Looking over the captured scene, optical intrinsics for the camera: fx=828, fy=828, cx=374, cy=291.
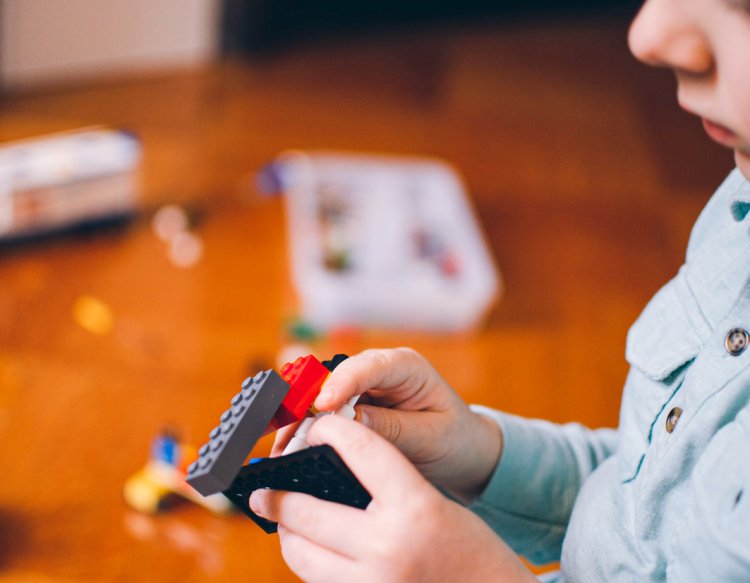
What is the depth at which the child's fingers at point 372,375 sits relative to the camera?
0.48m

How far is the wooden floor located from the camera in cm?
95

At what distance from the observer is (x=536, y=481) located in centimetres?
61

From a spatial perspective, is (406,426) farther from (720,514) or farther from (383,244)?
(383,244)

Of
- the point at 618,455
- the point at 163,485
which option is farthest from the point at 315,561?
the point at 163,485

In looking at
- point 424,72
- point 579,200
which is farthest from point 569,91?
point 579,200

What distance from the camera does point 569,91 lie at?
6.67 feet

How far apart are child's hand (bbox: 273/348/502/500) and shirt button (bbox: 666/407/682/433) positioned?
0.45 ft

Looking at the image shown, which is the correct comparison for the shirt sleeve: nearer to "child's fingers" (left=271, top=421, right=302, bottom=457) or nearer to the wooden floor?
"child's fingers" (left=271, top=421, right=302, bottom=457)

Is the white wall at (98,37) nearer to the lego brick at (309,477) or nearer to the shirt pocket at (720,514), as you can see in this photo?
the lego brick at (309,477)

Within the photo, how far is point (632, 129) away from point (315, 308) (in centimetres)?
102

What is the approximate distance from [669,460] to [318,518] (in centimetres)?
21

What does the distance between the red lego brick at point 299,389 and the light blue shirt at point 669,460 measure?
0.17 m

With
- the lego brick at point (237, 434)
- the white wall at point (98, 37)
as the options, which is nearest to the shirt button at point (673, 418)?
the lego brick at point (237, 434)

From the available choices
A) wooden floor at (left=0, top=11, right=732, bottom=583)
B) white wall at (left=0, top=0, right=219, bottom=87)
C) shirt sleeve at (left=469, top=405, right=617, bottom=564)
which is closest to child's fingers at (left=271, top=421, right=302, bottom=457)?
shirt sleeve at (left=469, top=405, right=617, bottom=564)
